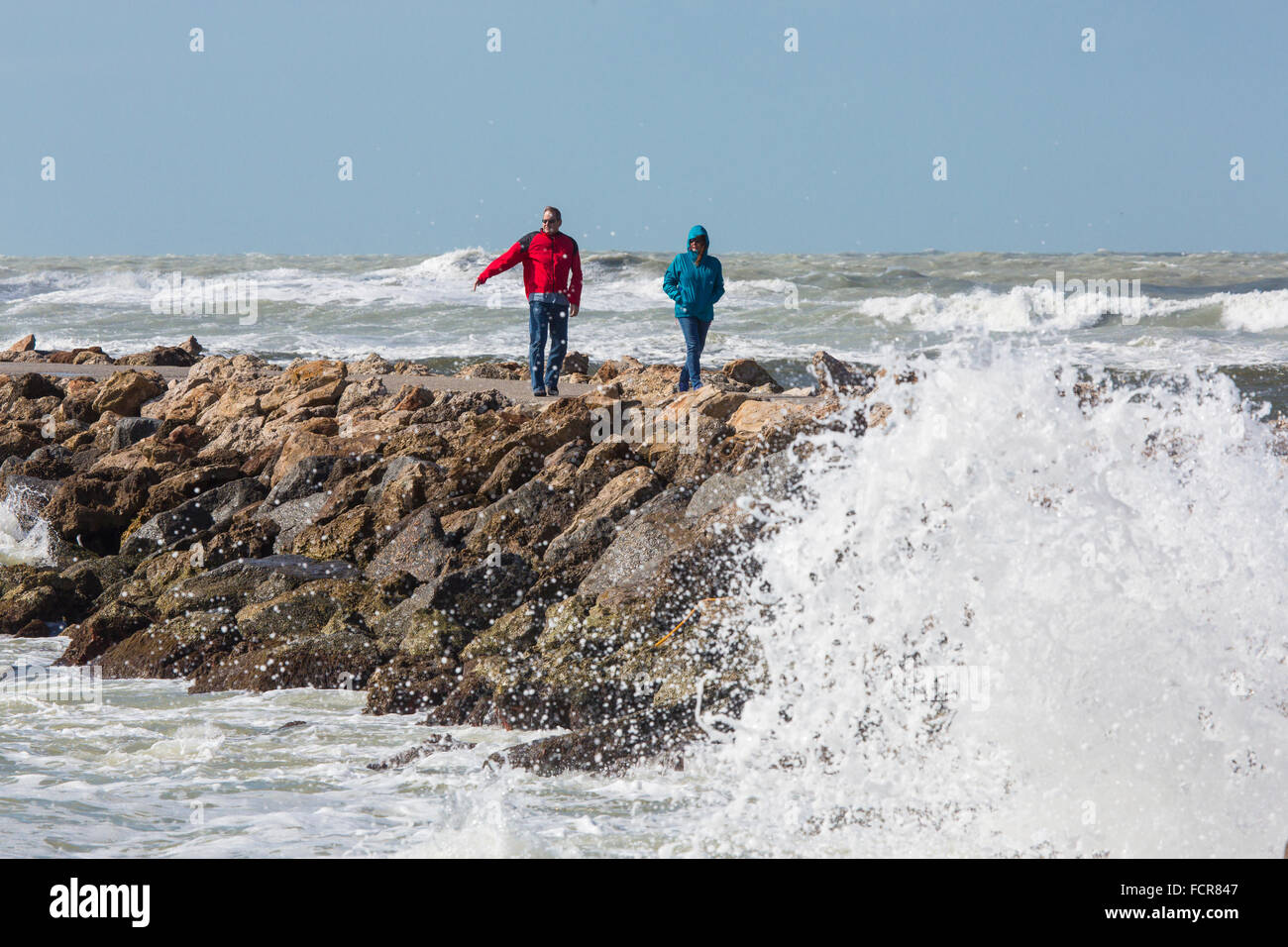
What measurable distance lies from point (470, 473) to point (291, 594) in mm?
1903

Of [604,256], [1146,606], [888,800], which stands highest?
[604,256]

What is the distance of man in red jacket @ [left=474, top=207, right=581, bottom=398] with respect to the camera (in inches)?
410

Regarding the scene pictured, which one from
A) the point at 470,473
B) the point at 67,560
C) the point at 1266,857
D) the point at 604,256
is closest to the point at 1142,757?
the point at 1266,857

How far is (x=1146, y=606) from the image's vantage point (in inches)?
193

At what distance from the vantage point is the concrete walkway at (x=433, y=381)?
36.6 feet

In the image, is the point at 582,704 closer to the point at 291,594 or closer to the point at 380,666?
the point at 380,666

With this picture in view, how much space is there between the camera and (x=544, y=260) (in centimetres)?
1041

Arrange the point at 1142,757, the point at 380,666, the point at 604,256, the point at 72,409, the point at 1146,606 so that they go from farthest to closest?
the point at 604,256 < the point at 72,409 < the point at 380,666 < the point at 1146,606 < the point at 1142,757

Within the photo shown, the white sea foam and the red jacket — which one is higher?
the red jacket
